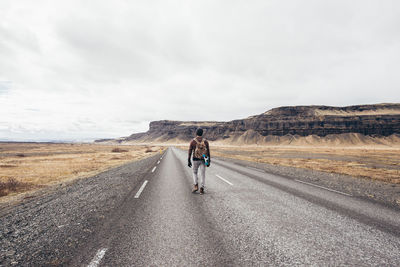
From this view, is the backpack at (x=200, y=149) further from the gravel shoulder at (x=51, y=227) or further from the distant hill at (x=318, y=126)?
the distant hill at (x=318, y=126)

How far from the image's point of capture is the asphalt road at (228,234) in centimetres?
299

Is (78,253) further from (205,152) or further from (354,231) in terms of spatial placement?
(354,231)

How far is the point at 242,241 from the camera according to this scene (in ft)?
11.7

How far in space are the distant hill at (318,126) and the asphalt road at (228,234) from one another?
15109cm

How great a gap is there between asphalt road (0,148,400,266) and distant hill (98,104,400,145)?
151092 millimetres

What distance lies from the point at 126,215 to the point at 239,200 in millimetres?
3630

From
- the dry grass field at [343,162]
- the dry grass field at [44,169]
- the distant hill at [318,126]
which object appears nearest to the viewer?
the dry grass field at [44,169]

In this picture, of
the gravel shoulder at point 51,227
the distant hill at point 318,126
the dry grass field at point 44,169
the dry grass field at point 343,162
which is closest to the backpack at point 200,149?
the gravel shoulder at point 51,227

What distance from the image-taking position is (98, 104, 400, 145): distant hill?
5412 inches

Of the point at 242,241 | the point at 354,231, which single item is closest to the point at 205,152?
the point at 242,241

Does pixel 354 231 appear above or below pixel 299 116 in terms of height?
below

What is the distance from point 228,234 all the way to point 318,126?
17210 centimetres

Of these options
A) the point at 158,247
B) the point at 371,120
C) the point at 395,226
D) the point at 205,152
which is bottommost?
the point at 395,226

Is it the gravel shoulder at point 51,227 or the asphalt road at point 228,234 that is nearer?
the asphalt road at point 228,234
